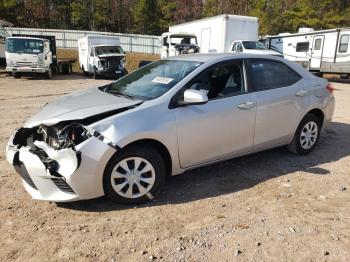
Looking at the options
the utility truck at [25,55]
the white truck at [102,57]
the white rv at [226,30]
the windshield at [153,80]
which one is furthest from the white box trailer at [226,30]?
the windshield at [153,80]

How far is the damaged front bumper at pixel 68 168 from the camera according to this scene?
3.30 meters

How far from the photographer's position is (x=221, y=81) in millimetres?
4387

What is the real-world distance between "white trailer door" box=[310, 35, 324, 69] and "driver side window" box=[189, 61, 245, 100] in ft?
52.7

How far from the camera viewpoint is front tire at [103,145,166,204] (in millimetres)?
3531

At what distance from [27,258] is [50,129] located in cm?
132

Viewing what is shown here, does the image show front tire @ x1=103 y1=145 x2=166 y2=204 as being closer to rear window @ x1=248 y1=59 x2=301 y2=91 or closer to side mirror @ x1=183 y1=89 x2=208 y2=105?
side mirror @ x1=183 y1=89 x2=208 y2=105

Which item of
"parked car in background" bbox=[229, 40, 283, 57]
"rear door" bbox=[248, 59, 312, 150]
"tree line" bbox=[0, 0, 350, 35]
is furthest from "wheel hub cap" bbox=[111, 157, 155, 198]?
"tree line" bbox=[0, 0, 350, 35]

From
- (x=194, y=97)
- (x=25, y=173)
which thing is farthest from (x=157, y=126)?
(x=25, y=173)

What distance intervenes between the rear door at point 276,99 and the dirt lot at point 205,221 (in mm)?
494

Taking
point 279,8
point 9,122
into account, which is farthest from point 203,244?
point 279,8

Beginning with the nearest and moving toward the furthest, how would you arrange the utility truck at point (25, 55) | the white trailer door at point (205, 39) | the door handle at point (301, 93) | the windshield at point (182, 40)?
the door handle at point (301, 93), the utility truck at point (25, 55), the white trailer door at point (205, 39), the windshield at point (182, 40)

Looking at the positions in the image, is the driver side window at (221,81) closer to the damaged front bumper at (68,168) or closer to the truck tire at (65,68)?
the damaged front bumper at (68,168)

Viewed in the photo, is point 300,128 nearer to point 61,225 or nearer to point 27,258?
point 61,225

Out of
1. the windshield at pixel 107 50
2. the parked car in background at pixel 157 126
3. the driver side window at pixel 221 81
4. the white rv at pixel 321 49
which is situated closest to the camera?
the parked car in background at pixel 157 126
